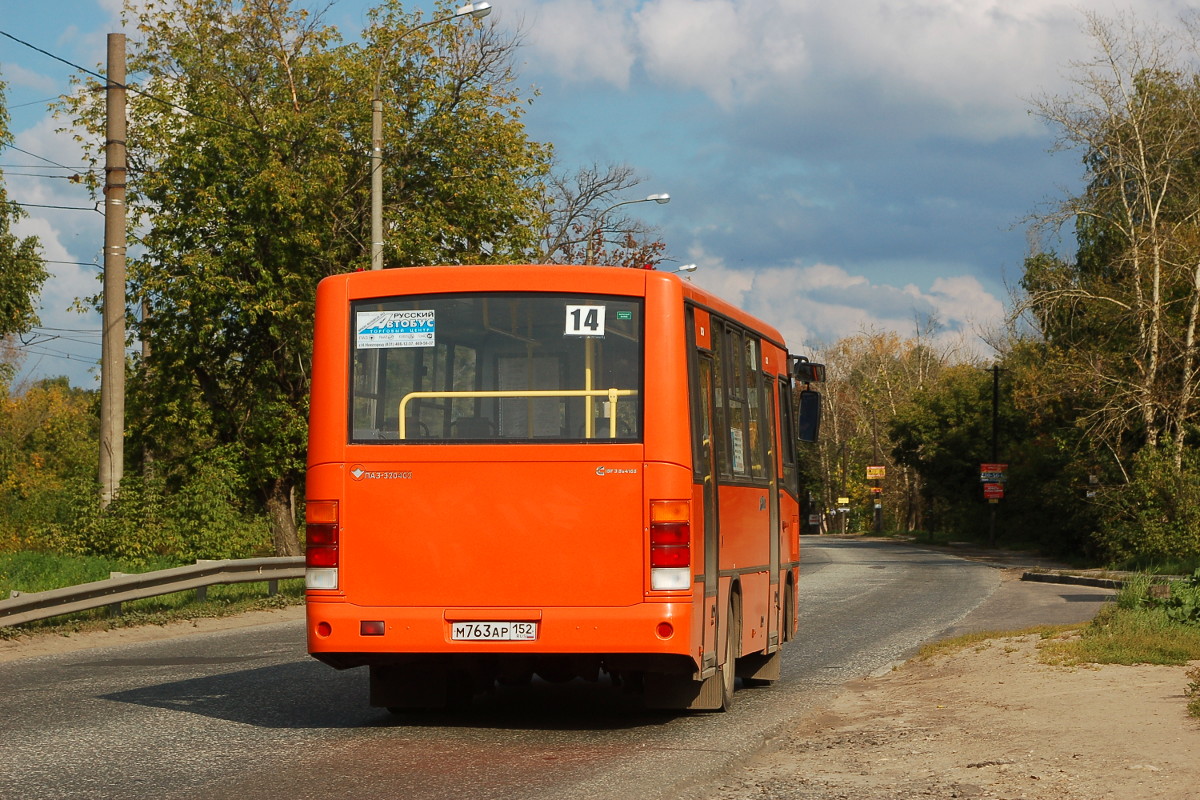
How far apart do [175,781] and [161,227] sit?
26.9 m

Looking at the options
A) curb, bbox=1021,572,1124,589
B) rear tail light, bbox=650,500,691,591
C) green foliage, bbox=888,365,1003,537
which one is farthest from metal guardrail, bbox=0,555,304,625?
green foliage, bbox=888,365,1003,537

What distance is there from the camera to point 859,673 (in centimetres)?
1400

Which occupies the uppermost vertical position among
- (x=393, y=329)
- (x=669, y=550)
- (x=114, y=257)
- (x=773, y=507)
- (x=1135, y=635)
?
(x=114, y=257)

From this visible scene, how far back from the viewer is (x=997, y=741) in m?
9.12

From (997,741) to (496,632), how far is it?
9.97 ft

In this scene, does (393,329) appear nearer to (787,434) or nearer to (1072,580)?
(787,434)

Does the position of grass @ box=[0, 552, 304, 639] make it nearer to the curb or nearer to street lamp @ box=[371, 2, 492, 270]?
street lamp @ box=[371, 2, 492, 270]

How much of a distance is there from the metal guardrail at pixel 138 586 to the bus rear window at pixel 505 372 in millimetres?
8152

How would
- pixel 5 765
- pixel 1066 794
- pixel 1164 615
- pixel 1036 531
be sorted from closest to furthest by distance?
pixel 1066 794 < pixel 5 765 < pixel 1164 615 < pixel 1036 531

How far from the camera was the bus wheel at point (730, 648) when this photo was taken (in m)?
10.8

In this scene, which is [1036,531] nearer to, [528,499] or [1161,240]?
[1161,240]

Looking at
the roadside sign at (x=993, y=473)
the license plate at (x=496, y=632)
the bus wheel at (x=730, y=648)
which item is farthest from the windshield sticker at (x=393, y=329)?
the roadside sign at (x=993, y=473)

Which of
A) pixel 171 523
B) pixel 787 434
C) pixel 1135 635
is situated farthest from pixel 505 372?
pixel 171 523

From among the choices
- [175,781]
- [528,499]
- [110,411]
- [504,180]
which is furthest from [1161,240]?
[175,781]
